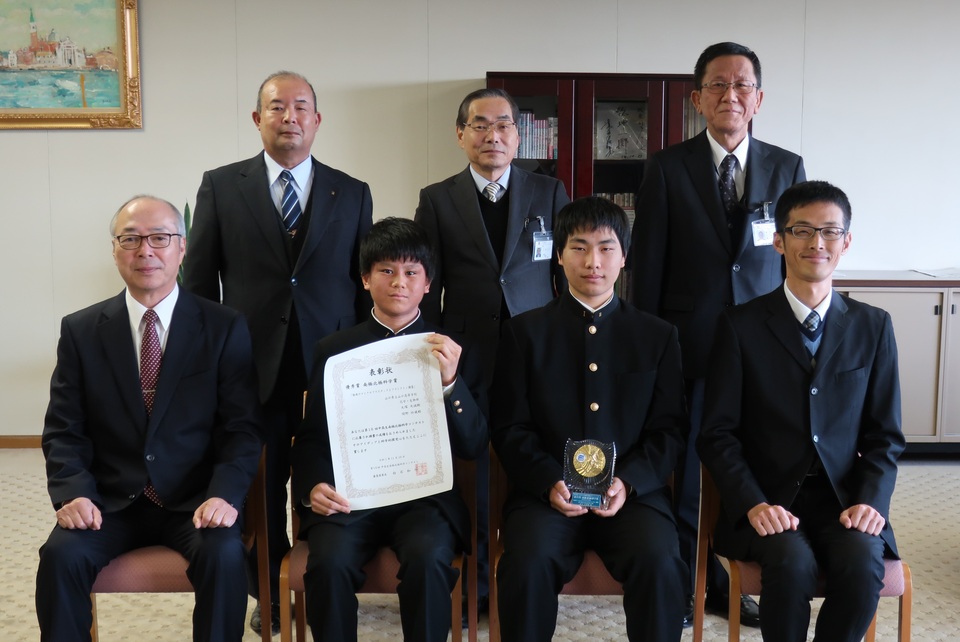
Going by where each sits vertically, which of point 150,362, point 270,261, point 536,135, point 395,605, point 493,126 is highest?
point 536,135

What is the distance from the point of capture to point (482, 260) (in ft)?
9.02

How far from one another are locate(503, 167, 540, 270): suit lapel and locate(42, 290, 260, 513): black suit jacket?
35.8 inches

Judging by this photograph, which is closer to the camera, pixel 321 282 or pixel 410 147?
pixel 321 282

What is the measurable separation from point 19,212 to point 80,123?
64 centimetres

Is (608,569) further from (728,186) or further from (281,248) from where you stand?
(281,248)

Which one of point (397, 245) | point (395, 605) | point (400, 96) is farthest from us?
point (400, 96)

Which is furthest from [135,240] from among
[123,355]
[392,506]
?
[392,506]

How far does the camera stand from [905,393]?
480 cm

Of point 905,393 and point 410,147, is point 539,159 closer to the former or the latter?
point 410,147

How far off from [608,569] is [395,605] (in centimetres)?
112

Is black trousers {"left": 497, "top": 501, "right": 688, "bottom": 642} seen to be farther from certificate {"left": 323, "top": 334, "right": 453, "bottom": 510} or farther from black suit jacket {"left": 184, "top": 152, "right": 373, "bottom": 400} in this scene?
black suit jacket {"left": 184, "top": 152, "right": 373, "bottom": 400}

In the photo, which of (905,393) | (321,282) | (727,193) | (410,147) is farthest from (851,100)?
(321,282)

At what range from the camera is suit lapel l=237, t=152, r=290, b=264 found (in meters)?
2.69

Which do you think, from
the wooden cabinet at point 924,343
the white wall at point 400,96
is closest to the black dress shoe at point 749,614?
the wooden cabinet at point 924,343
